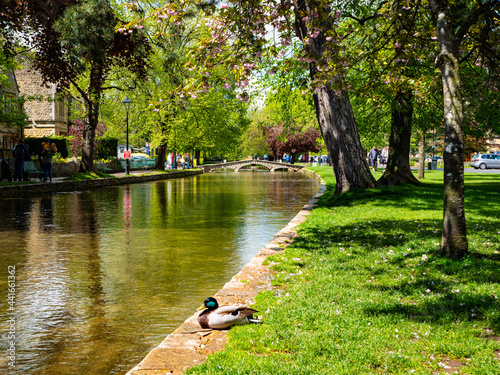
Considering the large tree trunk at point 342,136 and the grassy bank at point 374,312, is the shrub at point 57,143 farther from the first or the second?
the grassy bank at point 374,312

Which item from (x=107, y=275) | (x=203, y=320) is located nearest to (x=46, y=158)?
(x=107, y=275)

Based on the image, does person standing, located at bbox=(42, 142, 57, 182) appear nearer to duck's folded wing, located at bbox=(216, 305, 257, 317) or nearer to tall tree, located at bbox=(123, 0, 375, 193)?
tall tree, located at bbox=(123, 0, 375, 193)

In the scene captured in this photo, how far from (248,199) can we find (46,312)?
51.1ft

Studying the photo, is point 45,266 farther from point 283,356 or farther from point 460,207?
point 460,207

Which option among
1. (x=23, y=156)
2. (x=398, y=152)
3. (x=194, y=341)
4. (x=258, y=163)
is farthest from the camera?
(x=258, y=163)

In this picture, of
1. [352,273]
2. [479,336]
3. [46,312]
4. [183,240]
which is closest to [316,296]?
[352,273]

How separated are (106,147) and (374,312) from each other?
46.8 metres

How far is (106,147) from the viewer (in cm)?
4869

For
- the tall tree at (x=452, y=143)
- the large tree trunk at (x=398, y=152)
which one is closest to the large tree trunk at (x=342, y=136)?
the large tree trunk at (x=398, y=152)

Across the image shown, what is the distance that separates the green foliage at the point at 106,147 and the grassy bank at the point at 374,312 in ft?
136

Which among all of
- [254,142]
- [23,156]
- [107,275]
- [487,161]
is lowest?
[107,275]

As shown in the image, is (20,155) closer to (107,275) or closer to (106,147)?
(107,275)

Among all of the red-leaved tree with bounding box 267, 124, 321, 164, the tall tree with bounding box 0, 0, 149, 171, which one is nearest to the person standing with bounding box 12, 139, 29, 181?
the tall tree with bounding box 0, 0, 149, 171

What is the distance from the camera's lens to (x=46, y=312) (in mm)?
6051
